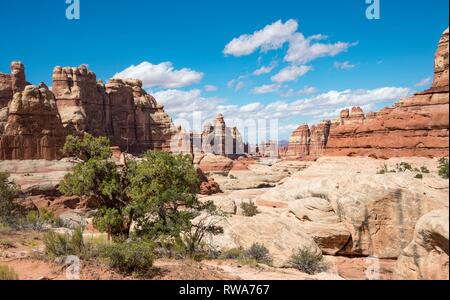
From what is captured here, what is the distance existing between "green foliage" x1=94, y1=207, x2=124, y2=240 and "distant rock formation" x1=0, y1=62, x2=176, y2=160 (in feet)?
57.9

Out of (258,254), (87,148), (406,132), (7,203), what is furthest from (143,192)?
(406,132)

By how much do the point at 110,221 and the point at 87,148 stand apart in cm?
387

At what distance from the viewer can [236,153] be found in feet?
427

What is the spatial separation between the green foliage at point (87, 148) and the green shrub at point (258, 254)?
26.8 ft

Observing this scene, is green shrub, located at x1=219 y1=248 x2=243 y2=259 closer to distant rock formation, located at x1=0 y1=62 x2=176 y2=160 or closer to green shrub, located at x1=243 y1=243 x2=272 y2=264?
green shrub, located at x1=243 y1=243 x2=272 y2=264

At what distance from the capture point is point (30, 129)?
47.3m

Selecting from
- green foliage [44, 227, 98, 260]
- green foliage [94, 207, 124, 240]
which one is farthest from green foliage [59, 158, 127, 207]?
green foliage [44, 227, 98, 260]

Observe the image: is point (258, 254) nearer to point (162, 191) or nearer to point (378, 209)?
point (162, 191)

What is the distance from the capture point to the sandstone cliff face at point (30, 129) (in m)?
45.9

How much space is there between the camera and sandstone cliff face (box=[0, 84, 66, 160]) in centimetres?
4594

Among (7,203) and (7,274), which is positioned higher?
(7,274)

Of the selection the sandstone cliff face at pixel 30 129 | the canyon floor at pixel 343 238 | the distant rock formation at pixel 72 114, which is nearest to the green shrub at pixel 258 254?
the canyon floor at pixel 343 238
